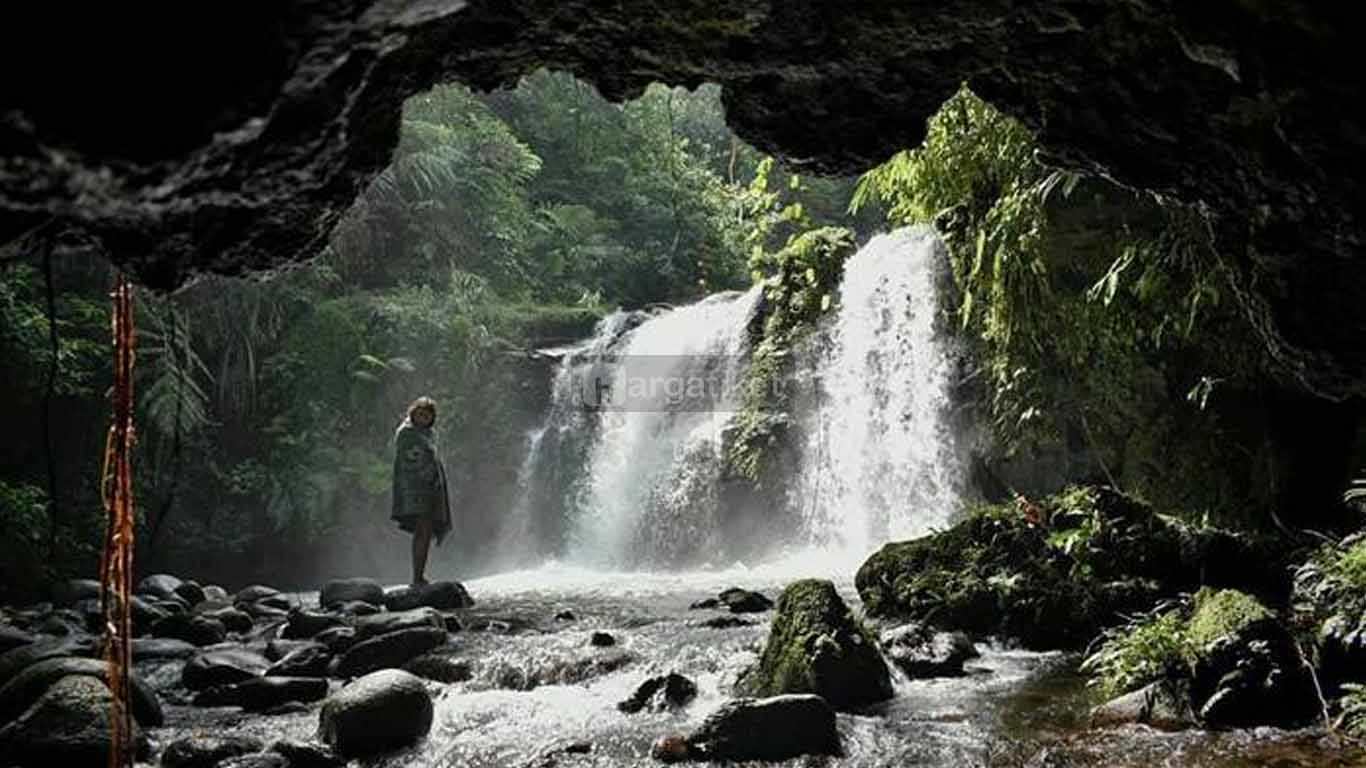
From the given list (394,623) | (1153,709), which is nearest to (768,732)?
(1153,709)

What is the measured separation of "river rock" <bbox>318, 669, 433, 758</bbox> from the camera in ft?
18.2

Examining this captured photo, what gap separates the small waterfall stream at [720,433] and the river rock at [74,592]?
7497 millimetres

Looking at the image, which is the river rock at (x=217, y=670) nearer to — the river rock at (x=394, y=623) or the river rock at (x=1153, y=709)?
the river rock at (x=394, y=623)

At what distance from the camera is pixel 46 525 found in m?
11.3

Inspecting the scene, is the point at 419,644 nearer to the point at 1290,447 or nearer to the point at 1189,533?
the point at 1189,533

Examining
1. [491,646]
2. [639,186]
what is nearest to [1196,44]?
[491,646]

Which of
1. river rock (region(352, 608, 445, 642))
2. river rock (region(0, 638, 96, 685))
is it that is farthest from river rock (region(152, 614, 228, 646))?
river rock (region(0, 638, 96, 685))

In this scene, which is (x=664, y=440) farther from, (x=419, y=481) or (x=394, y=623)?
(x=394, y=623)

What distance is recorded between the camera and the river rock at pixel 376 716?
18.2 ft

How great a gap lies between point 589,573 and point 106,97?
14.7 metres

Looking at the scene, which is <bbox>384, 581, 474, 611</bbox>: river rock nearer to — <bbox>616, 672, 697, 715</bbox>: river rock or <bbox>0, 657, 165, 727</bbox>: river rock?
<bbox>0, 657, 165, 727</bbox>: river rock

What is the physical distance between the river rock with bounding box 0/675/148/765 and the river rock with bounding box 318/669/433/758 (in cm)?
109

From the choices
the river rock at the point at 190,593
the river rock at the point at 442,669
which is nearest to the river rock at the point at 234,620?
the river rock at the point at 190,593

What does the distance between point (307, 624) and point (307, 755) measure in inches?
174
